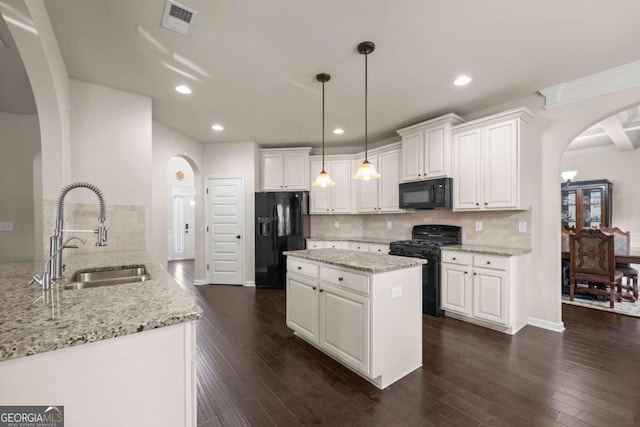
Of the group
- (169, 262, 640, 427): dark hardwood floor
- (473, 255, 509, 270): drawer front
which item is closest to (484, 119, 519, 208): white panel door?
(473, 255, 509, 270): drawer front

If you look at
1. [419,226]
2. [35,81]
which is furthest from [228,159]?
[419,226]

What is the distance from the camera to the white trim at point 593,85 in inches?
101

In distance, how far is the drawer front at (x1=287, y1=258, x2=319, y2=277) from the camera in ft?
8.22

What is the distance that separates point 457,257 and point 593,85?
219 centimetres

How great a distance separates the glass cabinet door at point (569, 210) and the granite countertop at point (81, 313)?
7.81 m

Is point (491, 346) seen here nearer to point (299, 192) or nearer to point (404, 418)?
point (404, 418)

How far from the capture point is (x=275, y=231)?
15.9 ft

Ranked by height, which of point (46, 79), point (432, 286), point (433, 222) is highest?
point (46, 79)

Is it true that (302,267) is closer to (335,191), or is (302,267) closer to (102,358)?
(102,358)

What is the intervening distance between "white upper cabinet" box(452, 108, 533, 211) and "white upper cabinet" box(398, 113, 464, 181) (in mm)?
114

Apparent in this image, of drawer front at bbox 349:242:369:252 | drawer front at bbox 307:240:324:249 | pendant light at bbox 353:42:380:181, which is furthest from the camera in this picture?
drawer front at bbox 307:240:324:249

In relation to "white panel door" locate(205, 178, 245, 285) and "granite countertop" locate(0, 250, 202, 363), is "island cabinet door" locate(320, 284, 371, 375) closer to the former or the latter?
"granite countertop" locate(0, 250, 202, 363)

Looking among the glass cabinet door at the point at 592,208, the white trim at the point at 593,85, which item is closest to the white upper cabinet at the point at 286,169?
the white trim at the point at 593,85

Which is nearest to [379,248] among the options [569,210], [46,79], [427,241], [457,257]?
[427,241]
